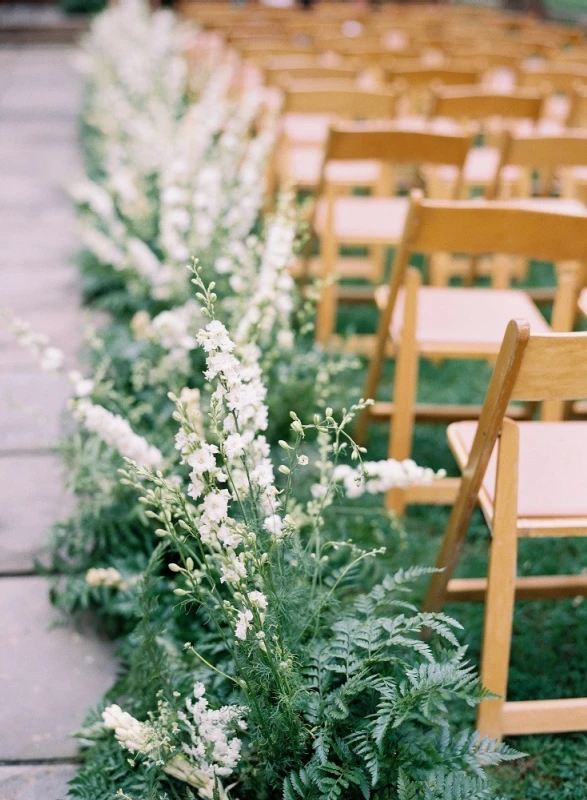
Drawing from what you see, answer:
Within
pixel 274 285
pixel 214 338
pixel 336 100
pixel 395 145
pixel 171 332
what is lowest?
pixel 171 332

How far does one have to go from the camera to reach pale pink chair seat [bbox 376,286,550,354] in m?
2.67

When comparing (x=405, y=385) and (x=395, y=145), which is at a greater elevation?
(x=395, y=145)

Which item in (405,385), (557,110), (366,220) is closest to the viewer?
(405,385)

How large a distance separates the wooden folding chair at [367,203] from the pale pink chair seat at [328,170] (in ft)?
0.33

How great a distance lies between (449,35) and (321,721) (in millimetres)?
7573

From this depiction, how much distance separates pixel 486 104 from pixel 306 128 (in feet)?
5.53

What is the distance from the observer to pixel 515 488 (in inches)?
71.6

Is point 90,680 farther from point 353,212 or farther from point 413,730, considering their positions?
point 353,212

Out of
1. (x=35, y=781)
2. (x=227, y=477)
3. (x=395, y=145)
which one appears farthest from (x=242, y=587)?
(x=395, y=145)

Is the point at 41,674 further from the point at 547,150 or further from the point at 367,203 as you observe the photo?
the point at 367,203

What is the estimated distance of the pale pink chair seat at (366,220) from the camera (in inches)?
144

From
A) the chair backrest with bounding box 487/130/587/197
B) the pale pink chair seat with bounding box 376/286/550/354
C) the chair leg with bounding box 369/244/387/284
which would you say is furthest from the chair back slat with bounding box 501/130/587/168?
the chair leg with bounding box 369/244/387/284

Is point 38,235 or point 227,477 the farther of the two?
point 38,235

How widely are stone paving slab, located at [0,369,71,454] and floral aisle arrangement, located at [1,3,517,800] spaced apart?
25 centimetres
